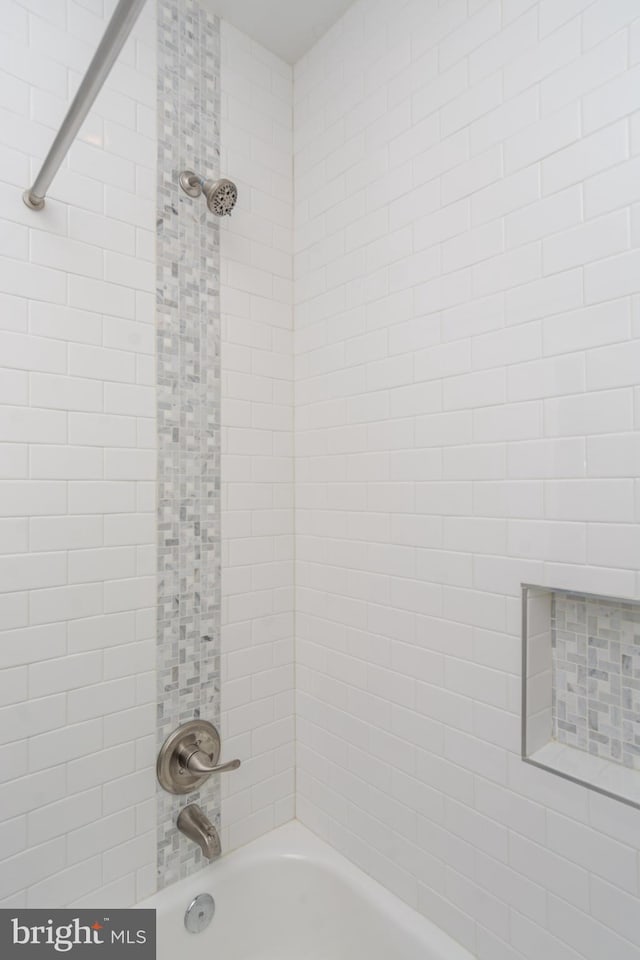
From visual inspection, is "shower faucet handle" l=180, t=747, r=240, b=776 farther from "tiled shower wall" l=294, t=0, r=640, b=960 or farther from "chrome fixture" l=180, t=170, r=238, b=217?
"chrome fixture" l=180, t=170, r=238, b=217

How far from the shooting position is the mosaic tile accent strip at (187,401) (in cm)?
151

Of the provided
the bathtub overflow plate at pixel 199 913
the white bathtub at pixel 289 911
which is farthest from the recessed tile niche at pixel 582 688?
the bathtub overflow plate at pixel 199 913

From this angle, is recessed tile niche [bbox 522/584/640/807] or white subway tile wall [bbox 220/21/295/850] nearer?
recessed tile niche [bbox 522/584/640/807]

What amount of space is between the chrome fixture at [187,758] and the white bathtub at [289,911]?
0.97ft

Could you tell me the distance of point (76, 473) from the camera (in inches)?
53.3

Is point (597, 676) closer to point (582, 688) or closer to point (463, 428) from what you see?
point (582, 688)

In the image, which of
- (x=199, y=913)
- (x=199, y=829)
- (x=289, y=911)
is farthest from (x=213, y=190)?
(x=289, y=911)

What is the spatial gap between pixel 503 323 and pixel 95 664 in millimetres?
1333

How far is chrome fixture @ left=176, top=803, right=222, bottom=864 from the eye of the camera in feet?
4.77

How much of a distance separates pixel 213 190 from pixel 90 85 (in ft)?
1.96

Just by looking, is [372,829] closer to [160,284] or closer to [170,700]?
[170,700]

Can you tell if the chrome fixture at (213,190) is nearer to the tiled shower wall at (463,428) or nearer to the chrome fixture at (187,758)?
the tiled shower wall at (463,428)

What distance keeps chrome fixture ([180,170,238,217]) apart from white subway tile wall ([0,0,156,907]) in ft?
0.37

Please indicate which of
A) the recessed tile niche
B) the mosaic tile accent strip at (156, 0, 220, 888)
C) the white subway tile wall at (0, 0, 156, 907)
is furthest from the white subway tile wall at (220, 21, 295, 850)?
the recessed tile niche
